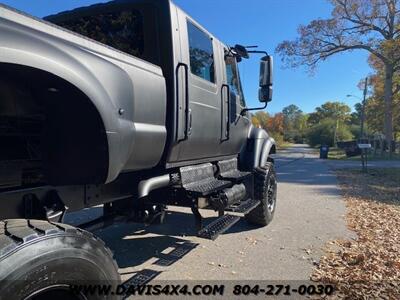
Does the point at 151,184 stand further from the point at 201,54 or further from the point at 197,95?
the point at 201,54

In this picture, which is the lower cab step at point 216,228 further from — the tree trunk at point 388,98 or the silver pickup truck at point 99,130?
the tree trunk at point 388,98

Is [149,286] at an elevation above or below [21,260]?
below

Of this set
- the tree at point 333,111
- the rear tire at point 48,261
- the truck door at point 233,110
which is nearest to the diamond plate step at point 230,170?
the truck door at point 233,110

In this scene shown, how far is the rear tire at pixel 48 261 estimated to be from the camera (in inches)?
74.8

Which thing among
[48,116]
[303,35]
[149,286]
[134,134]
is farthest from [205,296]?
[303,35]

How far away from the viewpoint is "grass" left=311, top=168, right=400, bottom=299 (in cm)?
414

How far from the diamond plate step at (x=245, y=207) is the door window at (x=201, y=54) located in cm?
161

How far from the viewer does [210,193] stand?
14.9 ft

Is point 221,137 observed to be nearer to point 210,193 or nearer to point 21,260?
point 210,193

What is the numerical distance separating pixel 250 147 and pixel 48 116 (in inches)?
166

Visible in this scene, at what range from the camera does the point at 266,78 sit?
579cm

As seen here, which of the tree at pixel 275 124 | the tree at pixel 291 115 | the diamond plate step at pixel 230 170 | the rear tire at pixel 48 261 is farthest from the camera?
the tree at pixel 291 115

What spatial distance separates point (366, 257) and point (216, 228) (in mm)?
2054

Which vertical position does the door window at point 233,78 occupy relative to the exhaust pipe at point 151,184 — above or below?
above
